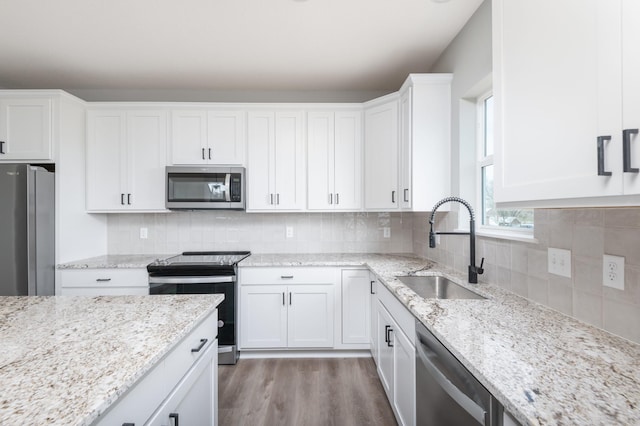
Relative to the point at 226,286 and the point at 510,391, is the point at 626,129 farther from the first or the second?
the point at 226,286

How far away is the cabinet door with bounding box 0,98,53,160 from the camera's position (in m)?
2.53

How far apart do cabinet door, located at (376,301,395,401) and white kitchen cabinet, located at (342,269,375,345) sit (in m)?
0.32

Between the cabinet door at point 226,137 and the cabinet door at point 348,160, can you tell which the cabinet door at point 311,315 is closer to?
the cabinet door at point 348,160

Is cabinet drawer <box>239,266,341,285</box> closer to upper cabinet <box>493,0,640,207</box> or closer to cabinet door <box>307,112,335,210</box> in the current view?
cabinet door <box>307,112,335,210</box>

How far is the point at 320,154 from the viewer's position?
287 centimetres

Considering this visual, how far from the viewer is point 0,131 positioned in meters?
2.55

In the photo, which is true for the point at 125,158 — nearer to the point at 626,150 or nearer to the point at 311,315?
the point at 311,315

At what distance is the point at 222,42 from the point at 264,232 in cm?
178

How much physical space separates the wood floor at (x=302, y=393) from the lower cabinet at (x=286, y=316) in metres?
0.17

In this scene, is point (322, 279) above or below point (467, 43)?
below

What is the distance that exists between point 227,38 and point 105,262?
2.20 m

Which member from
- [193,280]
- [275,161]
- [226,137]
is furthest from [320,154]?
[193,280]

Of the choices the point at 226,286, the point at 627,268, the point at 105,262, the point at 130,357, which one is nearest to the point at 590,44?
the point at 627,268

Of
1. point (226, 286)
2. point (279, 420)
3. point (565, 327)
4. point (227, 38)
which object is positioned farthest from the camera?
point (226, 286)
